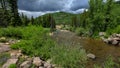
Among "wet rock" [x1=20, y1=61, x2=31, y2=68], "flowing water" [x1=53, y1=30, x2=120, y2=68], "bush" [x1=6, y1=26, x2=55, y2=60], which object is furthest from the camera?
"flowing water" [x1=53, y1=30, x2=120, y2=68]

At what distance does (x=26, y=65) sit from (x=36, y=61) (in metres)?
1.08

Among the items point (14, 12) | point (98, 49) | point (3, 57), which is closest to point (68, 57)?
point (3, 57)

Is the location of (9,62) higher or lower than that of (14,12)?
lower

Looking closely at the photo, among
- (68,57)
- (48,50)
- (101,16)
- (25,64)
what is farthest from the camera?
(101,16)

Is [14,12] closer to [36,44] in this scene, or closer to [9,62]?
[36,44]

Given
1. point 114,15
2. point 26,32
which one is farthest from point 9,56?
point 114,15

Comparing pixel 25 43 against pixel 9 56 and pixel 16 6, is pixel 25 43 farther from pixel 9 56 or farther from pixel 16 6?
pixel 16 6

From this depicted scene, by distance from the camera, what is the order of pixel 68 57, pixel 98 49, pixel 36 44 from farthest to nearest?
pixel 98 49 → pixel 36 44 → pixel 68 57

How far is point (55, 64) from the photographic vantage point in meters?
18.0

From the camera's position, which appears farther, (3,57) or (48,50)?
(48,50)

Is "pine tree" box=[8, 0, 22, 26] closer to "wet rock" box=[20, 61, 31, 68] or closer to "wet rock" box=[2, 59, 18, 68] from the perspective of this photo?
"wet rock" box=[2, 59, 18, 68]

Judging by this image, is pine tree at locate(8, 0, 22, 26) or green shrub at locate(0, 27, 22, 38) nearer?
green shrub at locate(0, 27, 22, 38)

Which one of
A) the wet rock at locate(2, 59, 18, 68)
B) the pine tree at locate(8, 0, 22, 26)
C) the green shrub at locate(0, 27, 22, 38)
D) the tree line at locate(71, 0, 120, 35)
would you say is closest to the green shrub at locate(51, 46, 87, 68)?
the wet rock at locate(2, 59, 18, 68)

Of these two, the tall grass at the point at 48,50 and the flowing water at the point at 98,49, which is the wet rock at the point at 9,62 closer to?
the tall grass at the point at 48,50
